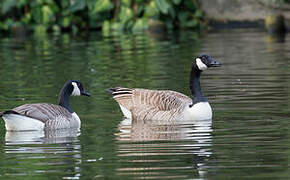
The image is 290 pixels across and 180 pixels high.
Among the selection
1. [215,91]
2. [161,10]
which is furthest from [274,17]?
[215,91]

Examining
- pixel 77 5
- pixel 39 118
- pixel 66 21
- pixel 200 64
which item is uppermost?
pixel 77 5

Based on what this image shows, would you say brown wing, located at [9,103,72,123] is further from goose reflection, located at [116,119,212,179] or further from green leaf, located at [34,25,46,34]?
green leaf, located at [34,25,46,34]

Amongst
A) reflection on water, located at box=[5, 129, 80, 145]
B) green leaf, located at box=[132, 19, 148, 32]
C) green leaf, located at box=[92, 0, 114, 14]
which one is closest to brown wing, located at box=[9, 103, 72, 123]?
reflection on water, located at box=[5, 129, 80, 145]

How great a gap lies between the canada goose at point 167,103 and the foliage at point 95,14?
63.5 ft

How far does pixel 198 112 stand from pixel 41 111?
8.68ft

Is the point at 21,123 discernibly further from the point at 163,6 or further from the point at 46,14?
the point at 46,14

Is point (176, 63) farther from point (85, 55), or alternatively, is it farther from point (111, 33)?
point (111, 33)

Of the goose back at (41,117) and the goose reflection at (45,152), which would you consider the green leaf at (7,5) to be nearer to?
the goose back at (41,117)

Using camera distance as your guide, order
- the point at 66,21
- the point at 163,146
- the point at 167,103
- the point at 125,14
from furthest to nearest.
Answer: the point at 66,21 → the point at 125,14 → the point at 167,103 → the point at 163,146

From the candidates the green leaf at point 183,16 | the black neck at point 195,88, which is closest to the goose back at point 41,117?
the black neck at point 195,88

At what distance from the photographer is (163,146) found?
35.9 feet

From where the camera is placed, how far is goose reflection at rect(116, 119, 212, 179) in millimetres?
9414

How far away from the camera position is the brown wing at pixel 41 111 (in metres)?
12.4

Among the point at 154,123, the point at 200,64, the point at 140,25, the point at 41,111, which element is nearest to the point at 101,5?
the point at 140,25
